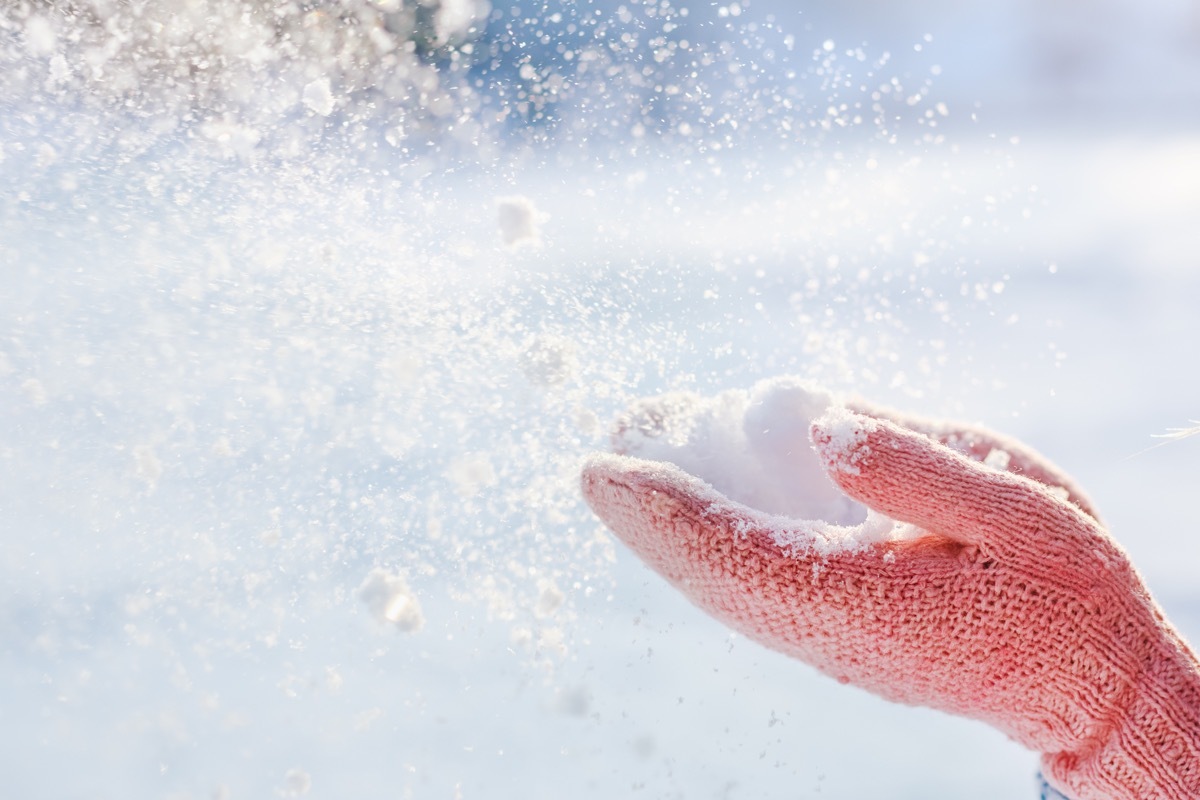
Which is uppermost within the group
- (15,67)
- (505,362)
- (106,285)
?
(15,67)

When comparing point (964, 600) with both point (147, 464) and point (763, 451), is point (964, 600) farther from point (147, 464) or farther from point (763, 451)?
point (147, 464)

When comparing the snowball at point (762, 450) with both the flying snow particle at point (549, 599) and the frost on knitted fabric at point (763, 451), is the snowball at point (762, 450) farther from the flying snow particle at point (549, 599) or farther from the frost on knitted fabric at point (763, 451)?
the flying snow particle at point (549, 599)

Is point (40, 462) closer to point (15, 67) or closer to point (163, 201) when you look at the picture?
point (163, 201)

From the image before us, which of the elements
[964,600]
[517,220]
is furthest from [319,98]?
[964,600]

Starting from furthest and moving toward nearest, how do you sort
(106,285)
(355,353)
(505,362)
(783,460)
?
1. (106,285)
2. (355,353)
3. (505,362)
4. (783,460)

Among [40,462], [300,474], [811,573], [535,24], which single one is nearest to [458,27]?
[535,24]

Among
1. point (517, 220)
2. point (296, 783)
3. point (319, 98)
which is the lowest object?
point (296, 783)
